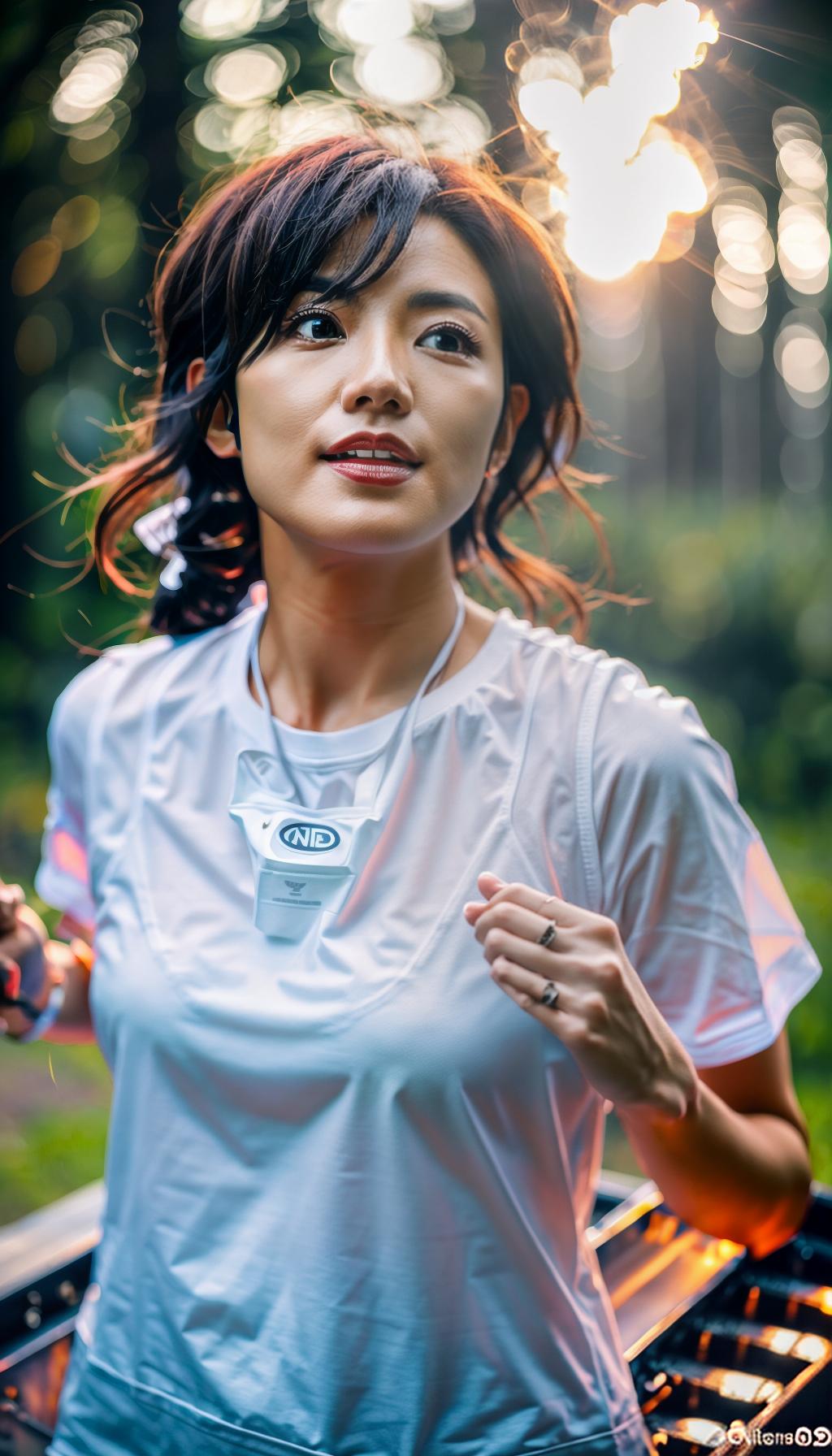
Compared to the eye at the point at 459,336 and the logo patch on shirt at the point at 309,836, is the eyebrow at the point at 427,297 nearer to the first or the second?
the eye at the point at 459,336

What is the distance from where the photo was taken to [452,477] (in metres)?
1.27

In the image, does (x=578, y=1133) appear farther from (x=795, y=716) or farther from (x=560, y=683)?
(x=795, y=716)

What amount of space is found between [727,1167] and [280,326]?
0.96 metres

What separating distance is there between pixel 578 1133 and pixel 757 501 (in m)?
7.06

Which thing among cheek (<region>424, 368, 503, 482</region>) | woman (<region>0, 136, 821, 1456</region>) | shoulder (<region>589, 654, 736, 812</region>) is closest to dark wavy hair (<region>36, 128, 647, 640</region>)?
woman (<region>0, 136, 821, 1456</region>)

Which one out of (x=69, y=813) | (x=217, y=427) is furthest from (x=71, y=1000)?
(x=217, y=427)

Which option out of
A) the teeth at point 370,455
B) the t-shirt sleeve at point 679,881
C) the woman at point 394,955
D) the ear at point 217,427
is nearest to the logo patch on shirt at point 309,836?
the woman at point 394,955

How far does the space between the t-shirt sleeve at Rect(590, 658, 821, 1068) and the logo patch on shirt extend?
0.27m

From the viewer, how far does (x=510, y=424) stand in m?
1.49

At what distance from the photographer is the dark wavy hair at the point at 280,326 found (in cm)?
127

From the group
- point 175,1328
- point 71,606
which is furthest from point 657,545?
point 175,1328

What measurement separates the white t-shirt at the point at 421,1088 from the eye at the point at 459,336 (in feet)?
1.08

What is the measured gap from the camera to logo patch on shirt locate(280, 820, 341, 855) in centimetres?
127

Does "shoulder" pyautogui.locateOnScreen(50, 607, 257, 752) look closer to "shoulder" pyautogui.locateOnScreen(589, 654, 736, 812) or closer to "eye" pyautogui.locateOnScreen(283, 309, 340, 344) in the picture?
"eye" pyautogui.locateOnScreen(283, 309, 340, 344)
